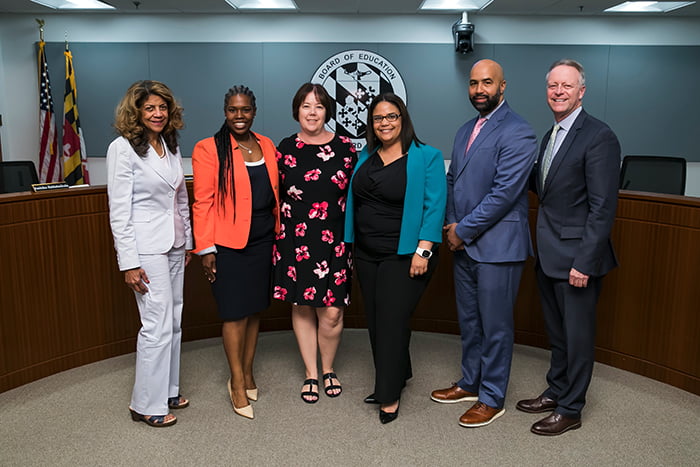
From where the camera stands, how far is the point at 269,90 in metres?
6.01

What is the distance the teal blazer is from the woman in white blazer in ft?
3.53

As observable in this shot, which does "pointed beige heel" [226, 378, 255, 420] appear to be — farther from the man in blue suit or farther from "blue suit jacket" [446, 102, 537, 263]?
"blue suit jacket" [446, 102, 537, 263]

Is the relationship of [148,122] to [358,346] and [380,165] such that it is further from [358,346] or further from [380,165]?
[358,346]

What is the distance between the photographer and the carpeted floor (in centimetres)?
234

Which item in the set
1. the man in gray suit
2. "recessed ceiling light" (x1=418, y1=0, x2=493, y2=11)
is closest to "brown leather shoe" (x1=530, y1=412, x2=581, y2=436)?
the man in gray suit

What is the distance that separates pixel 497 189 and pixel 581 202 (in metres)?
0.36

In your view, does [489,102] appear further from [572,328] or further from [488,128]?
[572,328]

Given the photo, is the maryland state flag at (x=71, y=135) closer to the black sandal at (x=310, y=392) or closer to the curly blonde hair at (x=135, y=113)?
the curly blonde hair at (x=135, y=113)

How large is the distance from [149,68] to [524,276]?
181 inches

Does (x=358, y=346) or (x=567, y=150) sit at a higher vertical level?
(x=567, y=150)

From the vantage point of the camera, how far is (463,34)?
5688 millimetres

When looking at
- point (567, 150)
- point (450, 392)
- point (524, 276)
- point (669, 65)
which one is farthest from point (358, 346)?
point (669, 65)

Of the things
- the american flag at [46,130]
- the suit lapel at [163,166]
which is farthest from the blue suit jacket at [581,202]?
the american flag at [46,130]

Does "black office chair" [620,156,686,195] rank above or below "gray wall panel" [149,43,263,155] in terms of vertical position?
below
